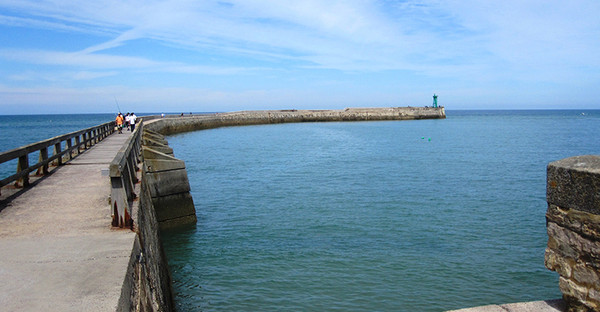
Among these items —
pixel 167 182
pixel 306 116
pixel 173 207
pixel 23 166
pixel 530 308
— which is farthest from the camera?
pixel 306 116

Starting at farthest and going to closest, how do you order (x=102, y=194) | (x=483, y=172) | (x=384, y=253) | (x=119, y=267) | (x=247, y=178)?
(x=483, y=172) < (x=247, y=178) < (x=384, y=253) < (x=102, y=194) < (x=119, y=267)

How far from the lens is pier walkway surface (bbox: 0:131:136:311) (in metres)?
3.59

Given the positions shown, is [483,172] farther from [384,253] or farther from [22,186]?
[22,186]

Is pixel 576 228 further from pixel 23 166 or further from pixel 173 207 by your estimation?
pixel 173 207

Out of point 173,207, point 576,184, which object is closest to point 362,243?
point 173,207

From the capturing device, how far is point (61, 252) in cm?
479

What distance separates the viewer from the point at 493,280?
30.0 ft

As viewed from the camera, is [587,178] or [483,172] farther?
[483,172]

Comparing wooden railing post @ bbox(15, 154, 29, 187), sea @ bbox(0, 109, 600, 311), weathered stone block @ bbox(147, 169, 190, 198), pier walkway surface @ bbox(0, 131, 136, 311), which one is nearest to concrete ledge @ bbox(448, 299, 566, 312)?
pier walkway surface @ bbox(0, 131, 136, 311)

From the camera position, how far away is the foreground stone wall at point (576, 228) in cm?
A: 390

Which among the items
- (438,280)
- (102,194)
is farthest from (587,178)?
(102,194)

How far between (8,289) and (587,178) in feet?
16.5

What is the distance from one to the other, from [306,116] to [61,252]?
312 feet

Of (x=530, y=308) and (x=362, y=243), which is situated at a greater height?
(x=530, y=308)
